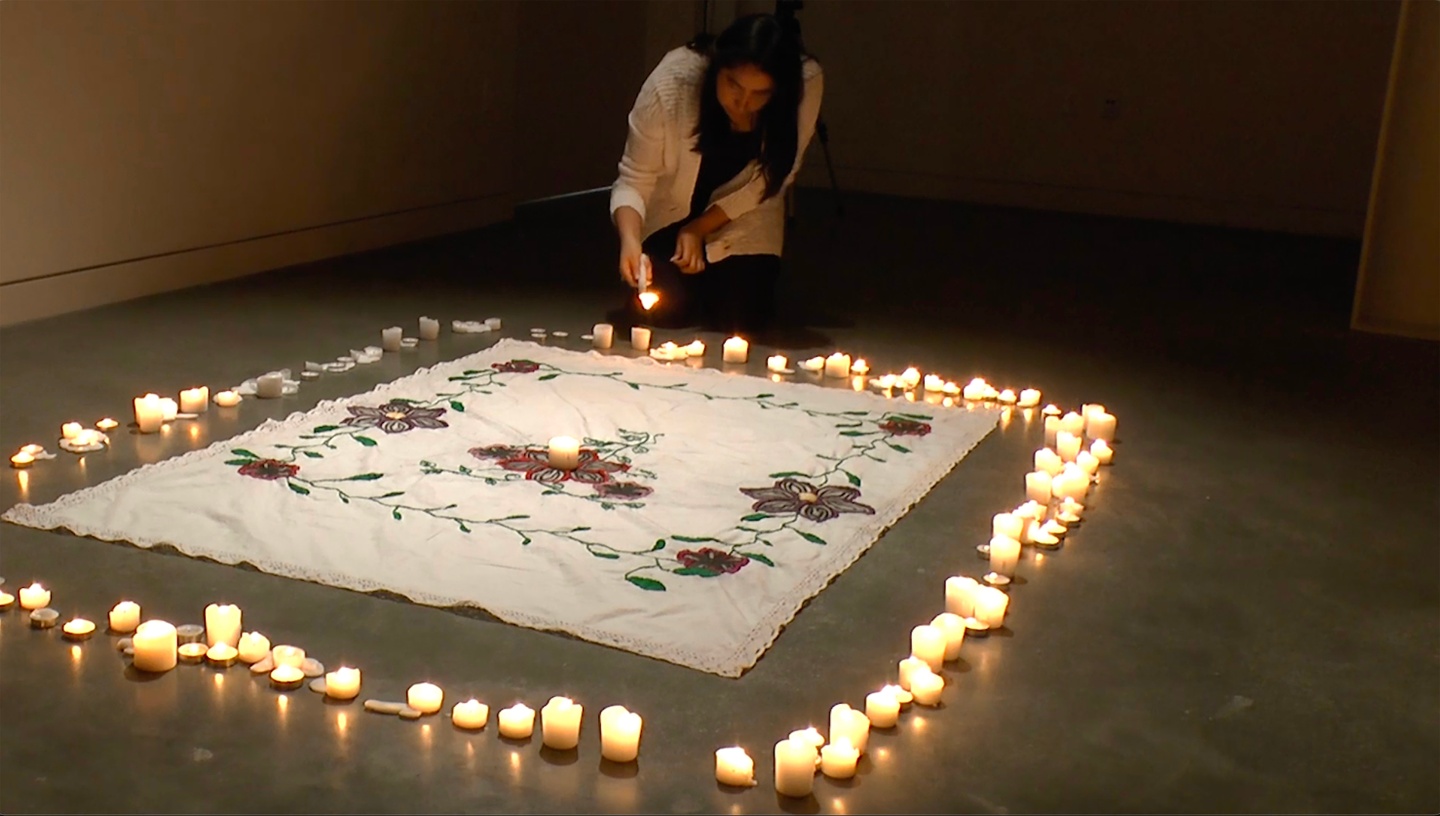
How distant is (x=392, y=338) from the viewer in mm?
3451

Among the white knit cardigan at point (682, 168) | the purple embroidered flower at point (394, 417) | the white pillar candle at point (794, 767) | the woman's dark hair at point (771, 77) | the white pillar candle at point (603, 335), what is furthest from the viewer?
the white knit cardigan at point (682, 168)

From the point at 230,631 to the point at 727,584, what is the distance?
0.68 m

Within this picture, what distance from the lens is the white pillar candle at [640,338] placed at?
142 inches

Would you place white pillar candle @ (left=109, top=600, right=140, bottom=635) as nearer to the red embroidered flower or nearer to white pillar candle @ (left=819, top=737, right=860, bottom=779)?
white pillar candle @ (left=819, top=737, right=860, bottom=779)

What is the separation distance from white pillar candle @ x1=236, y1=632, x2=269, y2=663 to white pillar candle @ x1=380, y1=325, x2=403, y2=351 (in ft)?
5.54

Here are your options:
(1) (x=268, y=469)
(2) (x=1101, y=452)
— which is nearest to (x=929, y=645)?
(2) (x=1101, y=452)

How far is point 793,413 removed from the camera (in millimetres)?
3039

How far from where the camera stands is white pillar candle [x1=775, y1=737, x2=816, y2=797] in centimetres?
156

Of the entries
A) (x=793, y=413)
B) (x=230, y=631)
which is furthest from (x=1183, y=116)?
(x=230, y=631)

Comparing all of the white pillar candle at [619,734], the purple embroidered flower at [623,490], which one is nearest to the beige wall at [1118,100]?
the purple embroidered flower at [623,490]

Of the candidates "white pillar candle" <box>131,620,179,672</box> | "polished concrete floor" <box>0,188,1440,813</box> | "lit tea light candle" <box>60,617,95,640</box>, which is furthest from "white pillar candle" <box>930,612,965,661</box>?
"lit tea light candle" <box>60,617,95,640</box>

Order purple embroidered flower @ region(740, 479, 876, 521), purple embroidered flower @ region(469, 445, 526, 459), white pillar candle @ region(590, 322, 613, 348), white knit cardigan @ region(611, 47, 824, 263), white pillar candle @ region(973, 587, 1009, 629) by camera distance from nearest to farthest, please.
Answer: white pillar candle @ region(973, 587, 1009, 629) < purple embroidered flower @ region(740, 479, 876, 521) < purple embroidered flower @ region(469, 445, 526, 459) < white pillar candle @ region(590, 322, 613, 348) < white knit cardigan @ region(611, 47, 824, 263)

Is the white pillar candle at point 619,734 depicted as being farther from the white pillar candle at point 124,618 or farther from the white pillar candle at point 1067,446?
the white pillar candle at point 1067,446

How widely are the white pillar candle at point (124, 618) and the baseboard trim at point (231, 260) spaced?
1.98m
